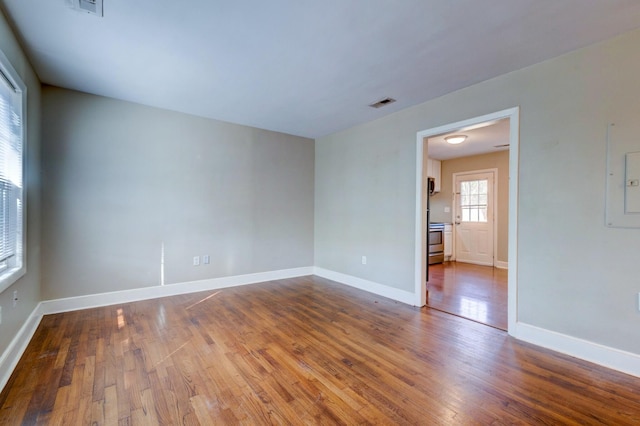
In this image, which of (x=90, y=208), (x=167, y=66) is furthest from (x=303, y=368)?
(x=90, y=208)

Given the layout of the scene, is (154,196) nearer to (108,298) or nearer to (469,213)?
(108,298)

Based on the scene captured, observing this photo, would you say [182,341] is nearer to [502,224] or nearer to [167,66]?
[167,66]

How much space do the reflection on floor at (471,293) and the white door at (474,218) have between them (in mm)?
647

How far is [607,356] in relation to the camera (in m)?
2.22

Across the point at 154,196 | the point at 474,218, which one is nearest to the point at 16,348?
the point at 154,196

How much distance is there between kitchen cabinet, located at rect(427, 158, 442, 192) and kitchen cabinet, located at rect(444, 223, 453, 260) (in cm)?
101

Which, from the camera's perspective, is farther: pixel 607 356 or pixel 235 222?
pixel 235 222

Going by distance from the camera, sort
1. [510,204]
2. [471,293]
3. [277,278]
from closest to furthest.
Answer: [510,204]
[471,293]
[277,278]

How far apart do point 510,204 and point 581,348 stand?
4.29 feet

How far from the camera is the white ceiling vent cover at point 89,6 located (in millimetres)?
1893

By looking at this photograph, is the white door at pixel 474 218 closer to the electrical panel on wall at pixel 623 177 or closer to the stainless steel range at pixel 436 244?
the stainless steel range at pixel 436 244

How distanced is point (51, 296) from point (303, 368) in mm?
3128

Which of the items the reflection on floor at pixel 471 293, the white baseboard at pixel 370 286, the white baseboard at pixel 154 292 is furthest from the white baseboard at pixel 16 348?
the reflection on floor at pixel 471 293

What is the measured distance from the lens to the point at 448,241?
7098mm
